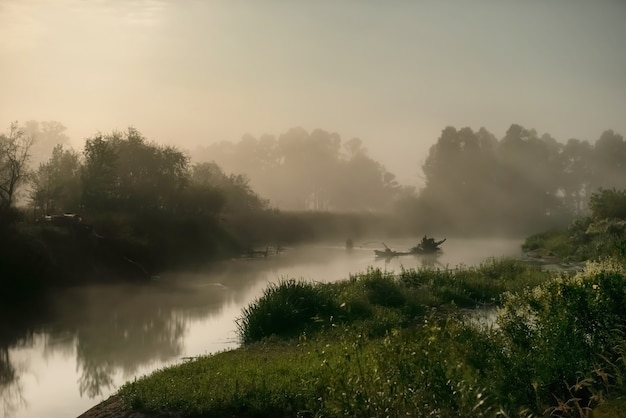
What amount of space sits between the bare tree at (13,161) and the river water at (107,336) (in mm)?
8863

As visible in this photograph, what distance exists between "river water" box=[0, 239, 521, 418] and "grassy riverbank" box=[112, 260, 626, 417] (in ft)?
10.0

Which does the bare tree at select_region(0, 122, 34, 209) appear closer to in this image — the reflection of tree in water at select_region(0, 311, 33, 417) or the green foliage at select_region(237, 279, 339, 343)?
the reflection of tree in water at select_region(0, 311, 33, 417)

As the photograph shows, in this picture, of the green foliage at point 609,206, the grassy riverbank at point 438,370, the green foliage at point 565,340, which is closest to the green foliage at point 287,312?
A: the grassy riverbank at point 438,370

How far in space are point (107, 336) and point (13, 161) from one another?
65.7 feet

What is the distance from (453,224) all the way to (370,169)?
108 feet

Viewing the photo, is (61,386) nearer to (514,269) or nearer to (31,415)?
(31,415)

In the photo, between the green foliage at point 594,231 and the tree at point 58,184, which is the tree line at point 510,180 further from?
the tree at point 58,184

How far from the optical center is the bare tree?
119 ft

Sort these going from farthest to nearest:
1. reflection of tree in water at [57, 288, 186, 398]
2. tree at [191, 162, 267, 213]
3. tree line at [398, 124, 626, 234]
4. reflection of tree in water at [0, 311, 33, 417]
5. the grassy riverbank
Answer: tree line at [398, 124, 626, 234], tree at [191, 162, 267, 213], reflection of tree in water at [57, 288, 186, 398], reflection of tree in water at [0, 311, 33, 417], the grassy riverbank

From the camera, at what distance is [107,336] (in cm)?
2150

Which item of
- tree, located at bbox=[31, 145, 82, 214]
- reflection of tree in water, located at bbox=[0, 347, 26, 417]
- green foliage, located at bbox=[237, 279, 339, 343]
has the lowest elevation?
reflection of tree in water, located at bbox=[0, 347, 26, 417]

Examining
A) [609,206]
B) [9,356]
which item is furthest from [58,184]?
[609,206]

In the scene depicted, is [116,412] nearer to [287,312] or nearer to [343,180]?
[287,312]

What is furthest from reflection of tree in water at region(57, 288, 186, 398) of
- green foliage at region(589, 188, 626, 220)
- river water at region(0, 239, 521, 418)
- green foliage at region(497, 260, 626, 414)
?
green foliage at region(589, 188, 626, 220)
